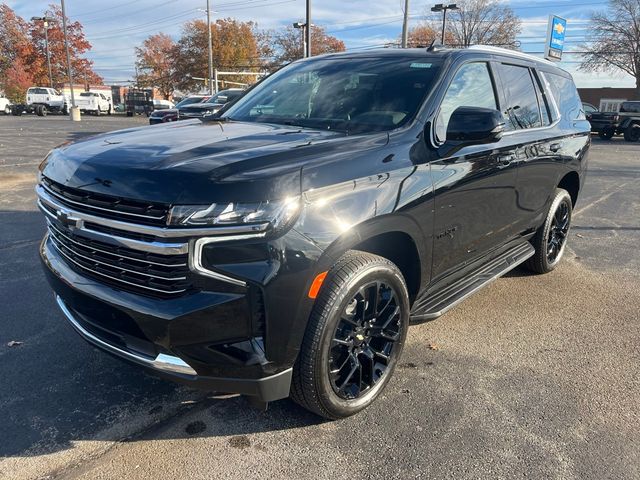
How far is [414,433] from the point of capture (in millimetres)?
2756

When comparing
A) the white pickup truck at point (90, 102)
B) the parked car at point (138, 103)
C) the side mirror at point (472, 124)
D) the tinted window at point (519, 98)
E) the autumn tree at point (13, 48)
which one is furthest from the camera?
the autumn tree at point (13, 48)

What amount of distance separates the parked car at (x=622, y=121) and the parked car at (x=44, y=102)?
132ft

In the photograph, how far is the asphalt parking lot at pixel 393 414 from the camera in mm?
2512

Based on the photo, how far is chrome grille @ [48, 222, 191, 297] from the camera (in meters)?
2.24

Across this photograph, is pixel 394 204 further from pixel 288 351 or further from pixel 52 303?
pixel 52 303

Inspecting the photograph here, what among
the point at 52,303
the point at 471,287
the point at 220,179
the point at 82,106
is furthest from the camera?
the point at 82,106

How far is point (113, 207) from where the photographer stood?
2342 millimetres

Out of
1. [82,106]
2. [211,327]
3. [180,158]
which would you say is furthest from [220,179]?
[82,106]

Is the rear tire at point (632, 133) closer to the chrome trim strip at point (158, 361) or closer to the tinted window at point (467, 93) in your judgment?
the tinted window at point (467, 93)

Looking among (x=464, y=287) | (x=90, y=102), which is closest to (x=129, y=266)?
(x=464, y=287)

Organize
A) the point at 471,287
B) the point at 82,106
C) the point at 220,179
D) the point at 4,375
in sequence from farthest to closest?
the point at 82,106, the point at 471,287, the point at 4,375, the point at 220,179

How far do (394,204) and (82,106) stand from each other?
49625 mm

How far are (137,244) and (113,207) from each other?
0.75ft

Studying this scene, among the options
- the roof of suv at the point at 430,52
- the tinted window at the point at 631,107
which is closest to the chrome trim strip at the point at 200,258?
the roof of suv at the point at 430,52
